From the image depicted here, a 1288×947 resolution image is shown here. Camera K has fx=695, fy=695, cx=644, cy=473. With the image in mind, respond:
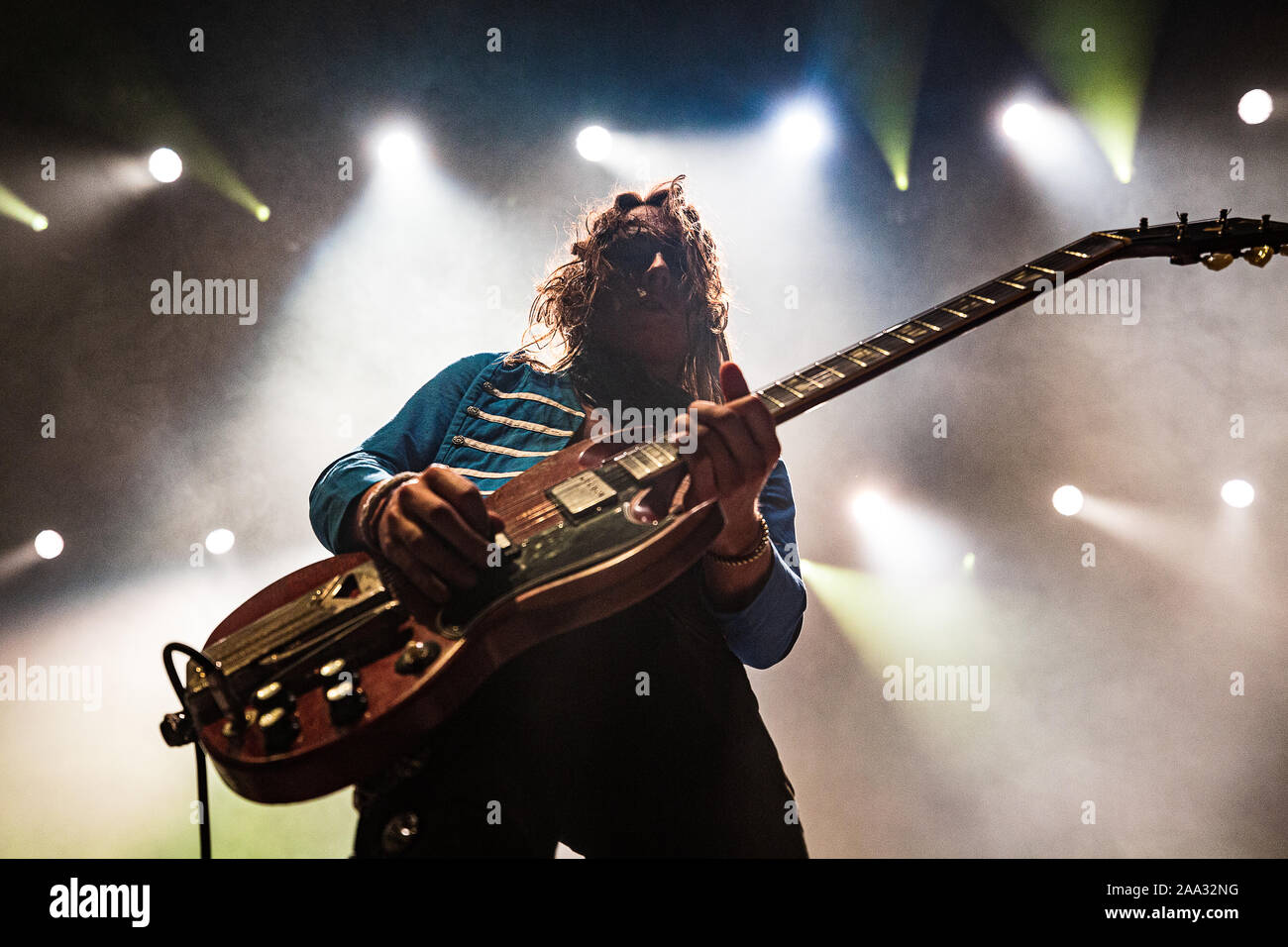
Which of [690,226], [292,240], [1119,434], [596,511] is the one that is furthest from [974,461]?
[292,240]

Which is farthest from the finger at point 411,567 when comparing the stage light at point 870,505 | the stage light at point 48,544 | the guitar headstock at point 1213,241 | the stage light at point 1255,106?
the stage light at point 1255,106

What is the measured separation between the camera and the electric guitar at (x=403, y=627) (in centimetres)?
108

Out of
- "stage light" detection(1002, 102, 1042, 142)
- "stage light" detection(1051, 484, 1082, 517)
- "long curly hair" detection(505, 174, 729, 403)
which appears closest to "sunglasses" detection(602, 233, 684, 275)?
"long curly hair" detection(505, 174, 729, 403)

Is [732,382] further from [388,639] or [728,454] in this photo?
[388,639]

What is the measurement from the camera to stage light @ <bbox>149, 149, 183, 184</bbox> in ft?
10.5

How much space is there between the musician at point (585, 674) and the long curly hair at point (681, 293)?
0.44m

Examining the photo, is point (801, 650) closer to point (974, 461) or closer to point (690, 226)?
point (974, 461)

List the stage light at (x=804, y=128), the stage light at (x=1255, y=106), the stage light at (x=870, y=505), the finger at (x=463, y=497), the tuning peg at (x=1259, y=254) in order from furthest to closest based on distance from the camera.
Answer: the stage light at (x=870, y=505) < the stage light at (x=804, y=128) < the stage light at (x=1255, y=106) < the tuning peg at (x=1259, y=254) < the finger at (x=463, y=497)

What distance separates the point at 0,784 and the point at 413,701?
3.18 meters

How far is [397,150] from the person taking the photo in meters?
3.37

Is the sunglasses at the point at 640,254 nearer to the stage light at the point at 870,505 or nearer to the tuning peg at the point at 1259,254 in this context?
the tuning peg at the point at 1259,254

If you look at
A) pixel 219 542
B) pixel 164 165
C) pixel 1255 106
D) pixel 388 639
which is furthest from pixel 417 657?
pixel 1255 106

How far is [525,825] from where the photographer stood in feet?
4.13

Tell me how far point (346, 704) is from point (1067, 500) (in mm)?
3276
